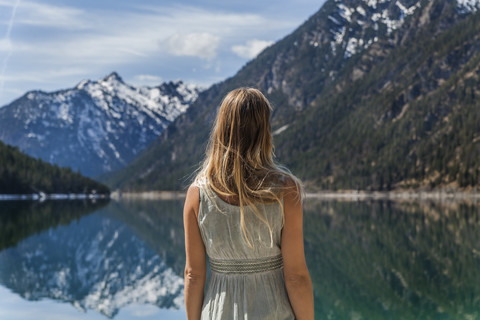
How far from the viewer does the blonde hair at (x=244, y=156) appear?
12.5ft

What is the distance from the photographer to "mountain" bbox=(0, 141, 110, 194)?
148 metres

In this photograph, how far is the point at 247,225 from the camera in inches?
152

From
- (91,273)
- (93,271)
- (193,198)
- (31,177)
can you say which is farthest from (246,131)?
(31,177)

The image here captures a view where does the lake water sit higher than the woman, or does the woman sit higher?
the woman

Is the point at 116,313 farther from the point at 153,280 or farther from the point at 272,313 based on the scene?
the point at 272,313

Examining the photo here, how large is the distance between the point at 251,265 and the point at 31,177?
163514mm

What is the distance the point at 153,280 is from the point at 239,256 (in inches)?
851

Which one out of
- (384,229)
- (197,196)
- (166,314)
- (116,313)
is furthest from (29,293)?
(384,229)

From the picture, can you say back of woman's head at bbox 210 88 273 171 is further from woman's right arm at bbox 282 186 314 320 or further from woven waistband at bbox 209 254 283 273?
woven waistband at bbox 209 254 283 273

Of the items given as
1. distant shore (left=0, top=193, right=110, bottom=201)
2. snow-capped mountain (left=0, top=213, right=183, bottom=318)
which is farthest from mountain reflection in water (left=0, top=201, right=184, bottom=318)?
distant shore (left=0, top=193, right=110, bottom=201)

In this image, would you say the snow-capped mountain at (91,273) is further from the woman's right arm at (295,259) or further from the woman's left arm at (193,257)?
the woman's right arm at (295,259)

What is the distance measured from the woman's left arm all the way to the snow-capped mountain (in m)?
15.2

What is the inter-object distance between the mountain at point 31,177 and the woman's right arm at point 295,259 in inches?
5997

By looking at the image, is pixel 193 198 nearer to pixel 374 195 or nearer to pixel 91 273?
pixel 91 273
